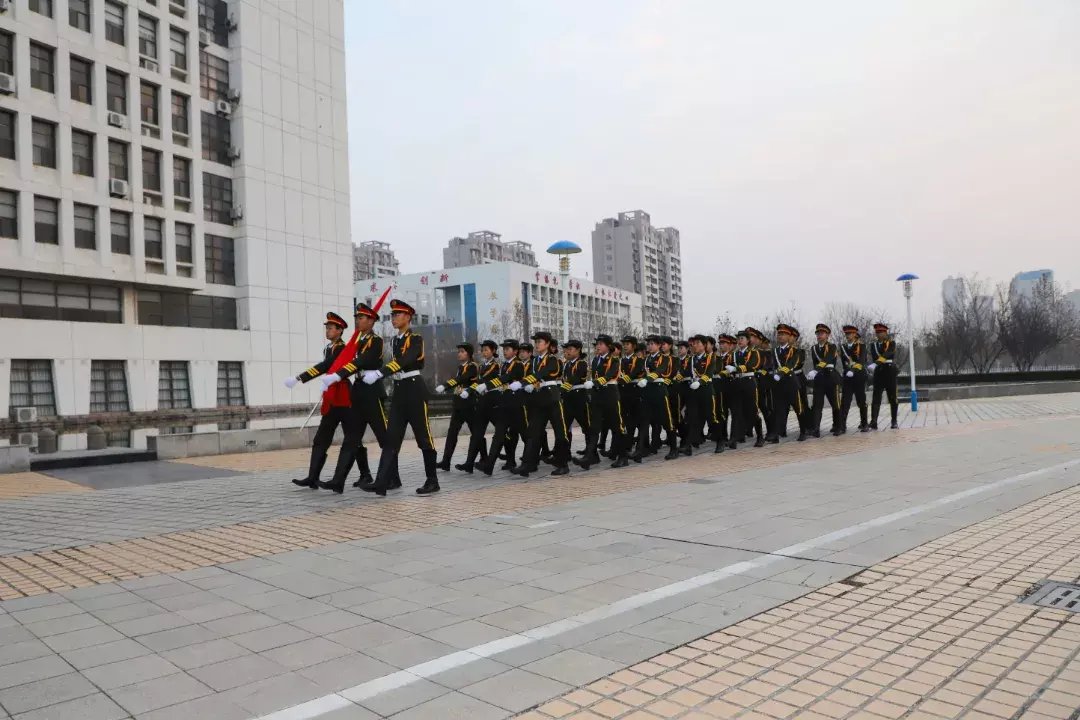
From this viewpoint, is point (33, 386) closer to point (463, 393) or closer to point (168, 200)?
point (168, 200)

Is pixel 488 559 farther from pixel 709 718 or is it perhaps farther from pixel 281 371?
pixel 281 371

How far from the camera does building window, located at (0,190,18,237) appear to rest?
2852cm

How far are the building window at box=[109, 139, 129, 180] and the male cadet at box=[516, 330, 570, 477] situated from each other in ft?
90.5

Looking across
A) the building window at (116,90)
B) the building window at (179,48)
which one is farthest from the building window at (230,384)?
the building window at (179,48)

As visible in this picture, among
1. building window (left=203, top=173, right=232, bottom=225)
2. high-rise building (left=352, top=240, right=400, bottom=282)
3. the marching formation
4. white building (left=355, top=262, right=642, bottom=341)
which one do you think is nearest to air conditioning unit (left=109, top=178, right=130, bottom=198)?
building window (left=203, top=173, right=232, bottom=225)

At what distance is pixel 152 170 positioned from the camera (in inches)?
1344

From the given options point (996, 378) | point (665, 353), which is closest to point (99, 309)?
point (665, 353)

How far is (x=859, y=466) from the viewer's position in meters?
10.6

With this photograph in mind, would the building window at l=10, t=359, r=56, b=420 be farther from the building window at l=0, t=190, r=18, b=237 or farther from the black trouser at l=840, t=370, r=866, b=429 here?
the black trouser at l=840, t=370, r=866, b=429

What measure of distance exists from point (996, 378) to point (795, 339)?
104 ft

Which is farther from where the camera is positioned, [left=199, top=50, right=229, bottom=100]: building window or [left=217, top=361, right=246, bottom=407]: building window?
[left=217, top=361, right=246, bottom=407]: building window

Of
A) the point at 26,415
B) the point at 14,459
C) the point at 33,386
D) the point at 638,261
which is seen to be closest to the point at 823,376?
the point at 14,459

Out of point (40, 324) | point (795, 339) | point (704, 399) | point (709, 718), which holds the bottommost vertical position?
point (709, 718)

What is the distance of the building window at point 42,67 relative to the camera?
29.3 meters
